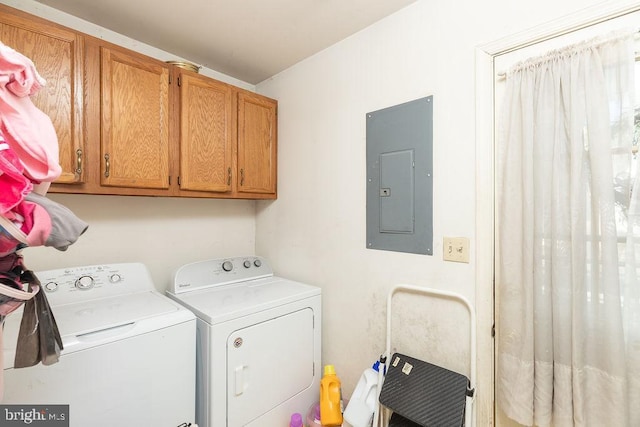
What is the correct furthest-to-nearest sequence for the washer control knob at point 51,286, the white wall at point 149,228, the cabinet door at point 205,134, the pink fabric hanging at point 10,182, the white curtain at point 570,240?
the cabinet door at point 205,134, the white wall at point 149,228, the washer control knob at point 51,286, the white curtain at point 570,240, the pink fabric hanging at point 10,182

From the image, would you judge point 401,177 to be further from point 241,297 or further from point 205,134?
point 205,134

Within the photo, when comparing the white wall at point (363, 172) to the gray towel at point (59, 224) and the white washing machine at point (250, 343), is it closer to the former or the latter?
the white washing machine at point (250, 343)

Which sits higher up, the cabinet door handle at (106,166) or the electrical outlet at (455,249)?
the cabinet door handle at (106,166)

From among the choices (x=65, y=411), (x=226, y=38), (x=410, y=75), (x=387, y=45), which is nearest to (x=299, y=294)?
(x=65, y=411)

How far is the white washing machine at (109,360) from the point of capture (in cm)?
102

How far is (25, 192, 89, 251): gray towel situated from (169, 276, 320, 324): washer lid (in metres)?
0.77

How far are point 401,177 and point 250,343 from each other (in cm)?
115

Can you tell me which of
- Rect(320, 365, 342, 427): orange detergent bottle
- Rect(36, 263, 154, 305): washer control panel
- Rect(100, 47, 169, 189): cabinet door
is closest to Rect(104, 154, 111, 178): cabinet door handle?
Rect(100, 47, 169, 189): cabinet door

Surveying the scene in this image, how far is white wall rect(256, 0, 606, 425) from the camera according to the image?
4.38 ft

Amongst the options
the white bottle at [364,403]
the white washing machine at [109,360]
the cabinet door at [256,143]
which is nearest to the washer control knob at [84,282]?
the white washing machine at [109,360]

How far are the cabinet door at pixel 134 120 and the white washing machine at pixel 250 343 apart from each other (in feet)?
2.01

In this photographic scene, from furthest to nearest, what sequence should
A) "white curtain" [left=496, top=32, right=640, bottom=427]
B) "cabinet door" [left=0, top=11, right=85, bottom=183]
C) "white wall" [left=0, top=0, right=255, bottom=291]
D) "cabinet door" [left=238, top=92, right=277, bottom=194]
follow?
"cabinet door" [left=238, top=92, right=277, bottom=194] < "white wall" [left=0, top=0, right=255, bottom=291] < "cabinet door" [left=0, top=11, right=85, bottom=183] < "white curtain" [left=496, top=32, right=640, bottom=427]

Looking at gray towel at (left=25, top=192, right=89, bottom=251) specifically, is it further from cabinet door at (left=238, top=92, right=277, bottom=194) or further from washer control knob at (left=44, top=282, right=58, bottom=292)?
cabinet door at (left=238, top=92, right=277, bottom=194)

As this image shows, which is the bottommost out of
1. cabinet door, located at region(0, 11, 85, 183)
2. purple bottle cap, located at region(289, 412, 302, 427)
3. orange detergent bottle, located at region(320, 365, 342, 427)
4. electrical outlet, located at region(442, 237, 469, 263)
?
purple bottle cap, located at region(289, 412, 302, 427)
